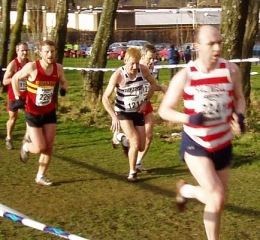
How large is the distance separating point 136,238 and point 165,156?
504 centimetres

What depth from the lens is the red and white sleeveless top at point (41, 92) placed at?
32.1 feet

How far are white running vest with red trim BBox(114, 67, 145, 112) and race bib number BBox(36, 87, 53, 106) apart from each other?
0.92 metres

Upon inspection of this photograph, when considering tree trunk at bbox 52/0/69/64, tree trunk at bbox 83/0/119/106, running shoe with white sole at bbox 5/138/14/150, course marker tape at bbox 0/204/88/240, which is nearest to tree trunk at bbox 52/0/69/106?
tree trunk at bbox 52/0/69/64

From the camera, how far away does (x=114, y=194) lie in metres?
9.24

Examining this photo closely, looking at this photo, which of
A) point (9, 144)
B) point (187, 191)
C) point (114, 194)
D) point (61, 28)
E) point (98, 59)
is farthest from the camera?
point (98, 59)

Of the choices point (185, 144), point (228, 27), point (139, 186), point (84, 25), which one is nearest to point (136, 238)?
point (185, 144)

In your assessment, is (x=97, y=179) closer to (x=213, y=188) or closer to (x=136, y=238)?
(x=136, y=238)

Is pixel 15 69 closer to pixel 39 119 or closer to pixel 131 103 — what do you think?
pixel 39 119

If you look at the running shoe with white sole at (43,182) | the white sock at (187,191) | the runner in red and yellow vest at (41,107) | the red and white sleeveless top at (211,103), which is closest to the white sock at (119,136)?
the runner in red and yellow vest at (41,107)

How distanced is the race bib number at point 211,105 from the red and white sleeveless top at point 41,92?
389cm

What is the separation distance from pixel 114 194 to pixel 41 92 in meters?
1.69

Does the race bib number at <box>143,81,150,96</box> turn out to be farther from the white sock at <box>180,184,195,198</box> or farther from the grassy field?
the white sock at <box>180,184,195,198</box>

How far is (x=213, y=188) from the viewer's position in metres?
6.26

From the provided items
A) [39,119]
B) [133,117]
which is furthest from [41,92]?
[133,117]
